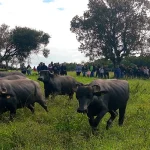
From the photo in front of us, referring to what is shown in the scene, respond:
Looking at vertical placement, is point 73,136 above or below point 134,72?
below

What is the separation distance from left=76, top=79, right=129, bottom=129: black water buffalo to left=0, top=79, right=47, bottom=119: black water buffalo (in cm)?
299

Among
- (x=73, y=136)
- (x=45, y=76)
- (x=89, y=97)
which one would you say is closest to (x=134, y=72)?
(x=45, y=76)

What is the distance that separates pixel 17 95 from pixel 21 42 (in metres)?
50.1

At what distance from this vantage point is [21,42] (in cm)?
6097

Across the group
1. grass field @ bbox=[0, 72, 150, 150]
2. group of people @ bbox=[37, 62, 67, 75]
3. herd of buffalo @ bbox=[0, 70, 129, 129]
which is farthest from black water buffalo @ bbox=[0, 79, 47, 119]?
group of people @ bbox=[37, 62, 67, 75]

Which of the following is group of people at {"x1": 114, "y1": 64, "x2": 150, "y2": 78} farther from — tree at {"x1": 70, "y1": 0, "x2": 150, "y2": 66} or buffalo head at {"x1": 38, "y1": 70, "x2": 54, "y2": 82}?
buffalo head at {"x1": 38, "y1": 70, "x2": 54, "y2": 82}


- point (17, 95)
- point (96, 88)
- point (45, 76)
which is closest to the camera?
point (96, 88)

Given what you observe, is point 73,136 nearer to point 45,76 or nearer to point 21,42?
point 45,76

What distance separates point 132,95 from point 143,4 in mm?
32122

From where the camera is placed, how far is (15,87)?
12016mm

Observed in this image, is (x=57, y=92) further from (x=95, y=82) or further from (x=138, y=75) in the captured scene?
(x=138, y=75)

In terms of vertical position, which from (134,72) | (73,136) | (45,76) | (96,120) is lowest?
(73,136)

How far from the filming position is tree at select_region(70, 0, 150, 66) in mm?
47500

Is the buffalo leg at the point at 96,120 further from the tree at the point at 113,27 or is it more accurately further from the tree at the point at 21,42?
the tree at the point at 21,42
